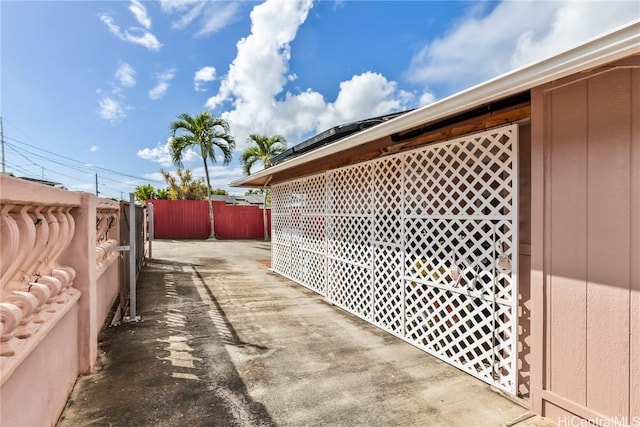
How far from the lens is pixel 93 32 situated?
7.46 meters

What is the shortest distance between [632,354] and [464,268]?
1.38m

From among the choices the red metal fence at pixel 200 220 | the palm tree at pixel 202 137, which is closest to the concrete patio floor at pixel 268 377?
the palm tree at pixel 202 137

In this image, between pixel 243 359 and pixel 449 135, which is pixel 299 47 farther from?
pixel 243 359

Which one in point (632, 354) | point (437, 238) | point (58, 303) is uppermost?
point (437, 238)

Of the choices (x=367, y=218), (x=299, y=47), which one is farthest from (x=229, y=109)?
(x=367, y=218)

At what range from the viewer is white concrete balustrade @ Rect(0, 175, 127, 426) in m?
1.45

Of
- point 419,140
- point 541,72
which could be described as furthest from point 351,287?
point 541,72

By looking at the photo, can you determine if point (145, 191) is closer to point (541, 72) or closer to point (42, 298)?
point (42, 298)

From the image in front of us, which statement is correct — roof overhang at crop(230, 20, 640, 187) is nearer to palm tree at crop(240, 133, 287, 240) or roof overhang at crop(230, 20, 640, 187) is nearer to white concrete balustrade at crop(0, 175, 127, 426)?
white concrete balustrade at crop(0, 175, 127, 426)

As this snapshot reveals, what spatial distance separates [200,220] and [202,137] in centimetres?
478

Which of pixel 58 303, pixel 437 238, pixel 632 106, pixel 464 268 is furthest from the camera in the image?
pixel 437 238

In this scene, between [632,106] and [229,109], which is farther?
[229,109]

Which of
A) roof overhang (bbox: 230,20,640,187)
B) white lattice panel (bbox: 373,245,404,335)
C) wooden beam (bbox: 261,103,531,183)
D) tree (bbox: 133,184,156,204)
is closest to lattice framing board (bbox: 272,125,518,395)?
white lattice panel (bbox: 373,245,404,335)

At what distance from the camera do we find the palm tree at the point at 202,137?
52.1 ft
